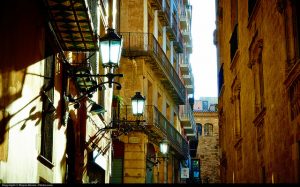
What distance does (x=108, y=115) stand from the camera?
851 inches

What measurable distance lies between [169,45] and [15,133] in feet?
100

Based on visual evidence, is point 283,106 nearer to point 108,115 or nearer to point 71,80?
point 71,80

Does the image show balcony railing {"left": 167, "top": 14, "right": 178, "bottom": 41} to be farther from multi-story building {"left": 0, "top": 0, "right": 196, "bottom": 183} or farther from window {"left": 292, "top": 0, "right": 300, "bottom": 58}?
window {"left": 292, "top": 0, "right": 300, "bottom": 58}

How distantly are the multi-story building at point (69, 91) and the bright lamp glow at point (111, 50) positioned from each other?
10.3 inches

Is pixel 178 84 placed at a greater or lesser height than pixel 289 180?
greater

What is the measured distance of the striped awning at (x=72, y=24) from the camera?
10781 mm

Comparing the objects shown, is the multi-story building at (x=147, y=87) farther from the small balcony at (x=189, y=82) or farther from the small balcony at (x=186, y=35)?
the small balcony at (x=186, y=35)

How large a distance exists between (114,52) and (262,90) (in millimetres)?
5250

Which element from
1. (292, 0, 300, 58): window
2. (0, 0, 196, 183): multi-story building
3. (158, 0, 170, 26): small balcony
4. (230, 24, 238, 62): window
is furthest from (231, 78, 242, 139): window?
(158, 0, 170, 26): small balcony

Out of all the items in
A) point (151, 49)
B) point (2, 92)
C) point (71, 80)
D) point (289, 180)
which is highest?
point (151, 49)

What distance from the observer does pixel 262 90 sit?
1526cm

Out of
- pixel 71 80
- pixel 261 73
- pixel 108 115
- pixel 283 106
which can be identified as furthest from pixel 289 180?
pixel 108 115

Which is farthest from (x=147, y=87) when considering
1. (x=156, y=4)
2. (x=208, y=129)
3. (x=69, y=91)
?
(x=208, y=129)

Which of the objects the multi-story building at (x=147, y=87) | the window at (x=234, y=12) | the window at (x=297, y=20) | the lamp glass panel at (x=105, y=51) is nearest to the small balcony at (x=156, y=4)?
the multi-story building at (x=147, y=87)
